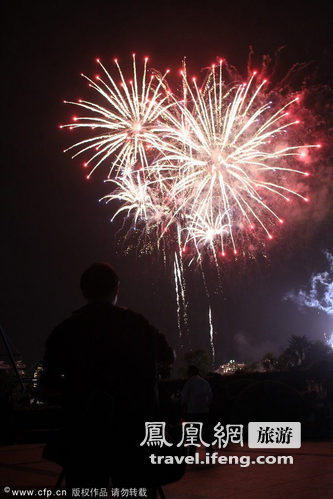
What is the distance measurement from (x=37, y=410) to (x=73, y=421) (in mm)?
17457

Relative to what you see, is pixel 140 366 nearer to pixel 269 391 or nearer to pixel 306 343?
pixel 269 391

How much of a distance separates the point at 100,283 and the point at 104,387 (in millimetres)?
717

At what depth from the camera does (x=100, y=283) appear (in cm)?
328

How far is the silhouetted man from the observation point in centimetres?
277

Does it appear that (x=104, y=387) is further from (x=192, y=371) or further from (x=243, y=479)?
(x=192, y=371)

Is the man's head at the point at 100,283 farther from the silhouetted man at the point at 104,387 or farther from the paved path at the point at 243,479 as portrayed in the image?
the paved path at the point at 243,479

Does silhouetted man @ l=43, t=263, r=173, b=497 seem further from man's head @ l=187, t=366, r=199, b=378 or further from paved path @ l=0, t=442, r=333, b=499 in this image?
man's head @ l=187, t=366, r=199, b=378

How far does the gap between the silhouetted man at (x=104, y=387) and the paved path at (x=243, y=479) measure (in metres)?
3.58

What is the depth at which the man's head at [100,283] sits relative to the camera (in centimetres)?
325

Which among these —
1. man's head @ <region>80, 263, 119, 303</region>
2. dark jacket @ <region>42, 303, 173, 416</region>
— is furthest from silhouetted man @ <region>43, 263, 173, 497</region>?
man's head @ <region>80, 263, 119, 303</region>

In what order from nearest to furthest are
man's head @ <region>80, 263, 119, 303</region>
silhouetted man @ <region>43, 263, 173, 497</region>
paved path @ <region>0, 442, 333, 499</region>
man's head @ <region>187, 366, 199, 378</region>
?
silhouetted man @ <region>43, 263, 173, 497</region> → man's head @ <region>80, 263, 119, 303</region> → paved path @ <region>0, 442, 333, 499</region> → man's head @ <region>187, 366, 199, 378</region>

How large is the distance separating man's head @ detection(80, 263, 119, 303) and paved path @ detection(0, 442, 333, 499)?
12.3 feet

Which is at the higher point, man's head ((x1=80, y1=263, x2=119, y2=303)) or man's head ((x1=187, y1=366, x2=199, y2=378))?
man's head ((x1=80, y1=263, x2=119, y2=303))

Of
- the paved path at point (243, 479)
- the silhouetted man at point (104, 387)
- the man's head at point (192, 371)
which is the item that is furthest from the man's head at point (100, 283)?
the man's head at point (192, 371)
